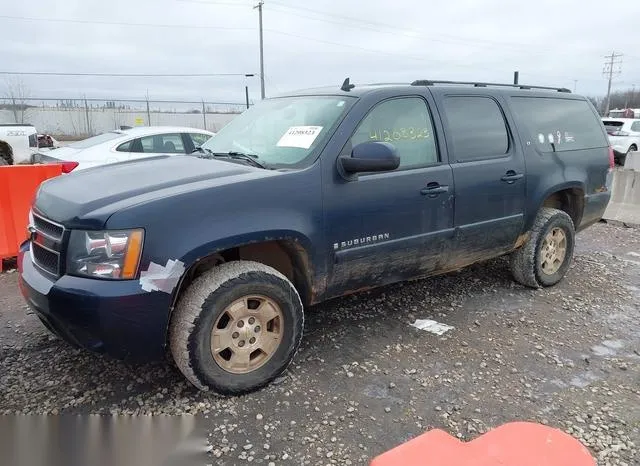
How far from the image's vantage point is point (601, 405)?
3.12 m

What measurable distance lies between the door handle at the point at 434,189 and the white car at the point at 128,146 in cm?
498

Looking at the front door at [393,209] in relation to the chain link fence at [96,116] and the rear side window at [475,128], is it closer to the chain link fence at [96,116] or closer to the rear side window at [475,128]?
the rear side window at [475,128]

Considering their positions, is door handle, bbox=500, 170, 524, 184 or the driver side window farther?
door handle, bbox=500, 170, 524, 184

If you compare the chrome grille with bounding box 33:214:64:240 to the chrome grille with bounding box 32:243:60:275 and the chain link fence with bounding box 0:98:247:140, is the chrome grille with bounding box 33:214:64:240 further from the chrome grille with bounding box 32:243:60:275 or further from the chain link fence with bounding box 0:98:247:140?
the chain link fence with bounding box 0:98:247:140

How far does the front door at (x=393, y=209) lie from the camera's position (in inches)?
136

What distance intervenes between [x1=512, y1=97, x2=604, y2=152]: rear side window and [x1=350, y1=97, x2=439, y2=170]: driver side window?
120cm

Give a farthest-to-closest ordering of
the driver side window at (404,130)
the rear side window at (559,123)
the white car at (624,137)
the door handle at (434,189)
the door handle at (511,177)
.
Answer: the white car at (624,137), the rear side window at (559,123), the door handle at (511,177), the door handle at (434,189), the driver side window at (404,130)

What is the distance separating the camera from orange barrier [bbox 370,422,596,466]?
7.25 feet

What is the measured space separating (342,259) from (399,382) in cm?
86

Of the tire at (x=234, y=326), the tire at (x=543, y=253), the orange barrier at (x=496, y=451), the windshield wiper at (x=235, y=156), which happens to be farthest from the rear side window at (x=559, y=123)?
the orange barrier at (x=496, y=451)

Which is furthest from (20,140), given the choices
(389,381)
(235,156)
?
(389,381)

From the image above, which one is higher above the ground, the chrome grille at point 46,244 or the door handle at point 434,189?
the door handle at point 434,189

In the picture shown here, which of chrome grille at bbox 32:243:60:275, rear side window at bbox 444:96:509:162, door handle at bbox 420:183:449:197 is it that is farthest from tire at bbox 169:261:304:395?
rear side window at bbox 444:96:509:162

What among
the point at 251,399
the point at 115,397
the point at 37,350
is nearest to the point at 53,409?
the point at 115,397
